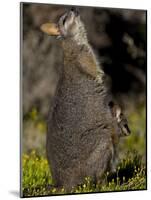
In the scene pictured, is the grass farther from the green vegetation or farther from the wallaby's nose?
the wallaby's nose

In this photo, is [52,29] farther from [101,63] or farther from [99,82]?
[101,63]

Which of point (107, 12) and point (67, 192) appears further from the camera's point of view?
point (107, 12)

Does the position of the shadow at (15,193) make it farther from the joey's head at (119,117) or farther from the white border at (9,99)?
the joey's head at (119,117)

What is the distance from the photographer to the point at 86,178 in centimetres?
684

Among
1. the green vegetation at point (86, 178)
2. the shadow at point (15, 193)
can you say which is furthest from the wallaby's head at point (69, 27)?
the shadow at point (15, 193)

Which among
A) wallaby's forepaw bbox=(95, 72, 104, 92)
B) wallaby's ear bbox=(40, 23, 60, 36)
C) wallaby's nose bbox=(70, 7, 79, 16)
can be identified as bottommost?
wallaby's forepaw bbox=(95, 72, 104, 92)

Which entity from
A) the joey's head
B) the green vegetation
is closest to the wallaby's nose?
the joey's head

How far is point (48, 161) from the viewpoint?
22.7 feet

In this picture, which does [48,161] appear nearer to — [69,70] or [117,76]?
[69,70]

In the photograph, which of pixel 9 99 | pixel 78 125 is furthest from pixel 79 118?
pixel 9 99

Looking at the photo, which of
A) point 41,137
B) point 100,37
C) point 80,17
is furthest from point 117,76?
point 80,17

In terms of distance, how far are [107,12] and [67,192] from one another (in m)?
1.92

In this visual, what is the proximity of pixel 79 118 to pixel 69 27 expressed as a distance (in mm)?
736

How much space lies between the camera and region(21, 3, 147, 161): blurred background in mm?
7711
